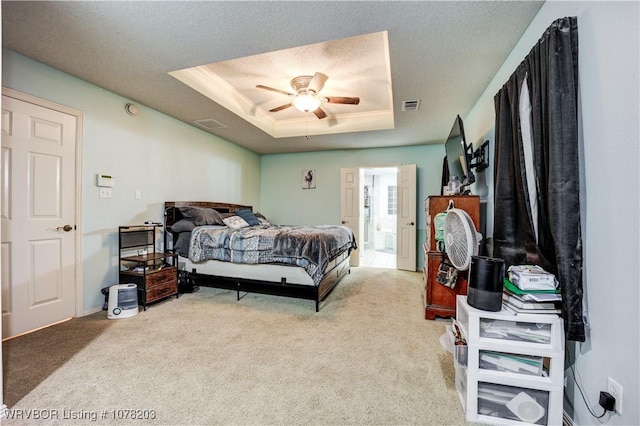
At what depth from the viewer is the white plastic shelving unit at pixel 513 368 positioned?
4.40 feet

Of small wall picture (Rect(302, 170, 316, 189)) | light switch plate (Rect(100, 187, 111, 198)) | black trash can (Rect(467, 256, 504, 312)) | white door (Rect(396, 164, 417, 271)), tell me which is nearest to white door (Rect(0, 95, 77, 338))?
light switch plate (Rect(100, 187, 111, 198))

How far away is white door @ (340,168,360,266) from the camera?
18.0ft

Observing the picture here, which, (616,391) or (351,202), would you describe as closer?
(616,391)

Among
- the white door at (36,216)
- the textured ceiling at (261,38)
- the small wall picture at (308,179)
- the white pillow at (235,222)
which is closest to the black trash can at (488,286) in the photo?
the textured ceiling at (261,38)

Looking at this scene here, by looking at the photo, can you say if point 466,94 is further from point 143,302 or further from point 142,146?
point 143,302

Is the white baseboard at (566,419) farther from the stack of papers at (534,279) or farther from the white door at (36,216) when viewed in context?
the white door at (36,216)

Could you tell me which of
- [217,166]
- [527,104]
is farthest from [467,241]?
[217,166]

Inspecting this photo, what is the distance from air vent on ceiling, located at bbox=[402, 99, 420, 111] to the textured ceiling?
9 cm

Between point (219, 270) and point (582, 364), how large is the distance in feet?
10.7

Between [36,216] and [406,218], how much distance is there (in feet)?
16.4

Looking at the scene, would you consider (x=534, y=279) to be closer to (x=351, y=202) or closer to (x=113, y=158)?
(x=113, y=158)

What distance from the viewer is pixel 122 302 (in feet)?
8.92

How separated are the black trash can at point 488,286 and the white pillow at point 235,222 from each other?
3180 mm

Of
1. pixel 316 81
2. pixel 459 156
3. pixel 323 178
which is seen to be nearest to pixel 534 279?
pixel 459 156
